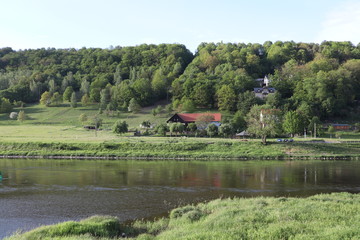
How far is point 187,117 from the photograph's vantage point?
3556 inches

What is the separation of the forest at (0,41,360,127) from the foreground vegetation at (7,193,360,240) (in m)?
66.5

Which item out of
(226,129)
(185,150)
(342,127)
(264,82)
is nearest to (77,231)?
(185,150)

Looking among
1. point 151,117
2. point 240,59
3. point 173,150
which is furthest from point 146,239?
point 240,59

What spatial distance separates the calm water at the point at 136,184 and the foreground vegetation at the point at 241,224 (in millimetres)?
3588

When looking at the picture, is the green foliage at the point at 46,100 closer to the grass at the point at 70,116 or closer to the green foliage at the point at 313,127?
the grass at the point at 70,116

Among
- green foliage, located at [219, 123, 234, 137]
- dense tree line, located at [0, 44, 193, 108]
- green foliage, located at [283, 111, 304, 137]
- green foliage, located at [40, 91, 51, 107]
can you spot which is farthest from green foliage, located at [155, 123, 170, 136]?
green foliage, located at [40, 91, 51, 107]

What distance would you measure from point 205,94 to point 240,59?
49.0m

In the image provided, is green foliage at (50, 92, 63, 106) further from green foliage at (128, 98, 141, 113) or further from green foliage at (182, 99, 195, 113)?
green foliage at (182, 99, 195, 113)

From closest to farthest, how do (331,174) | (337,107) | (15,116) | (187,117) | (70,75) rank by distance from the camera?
(331,174)
(187,117)
(337,107)
(15,116)
(70,75)

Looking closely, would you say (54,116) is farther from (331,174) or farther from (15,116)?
(331,174)

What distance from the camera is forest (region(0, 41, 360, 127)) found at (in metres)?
104

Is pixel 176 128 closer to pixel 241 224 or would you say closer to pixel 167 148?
pixel 167 148

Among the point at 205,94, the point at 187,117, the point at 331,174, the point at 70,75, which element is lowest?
the point at 331,174

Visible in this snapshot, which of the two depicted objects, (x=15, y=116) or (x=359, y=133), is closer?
(x=359, y=133)
